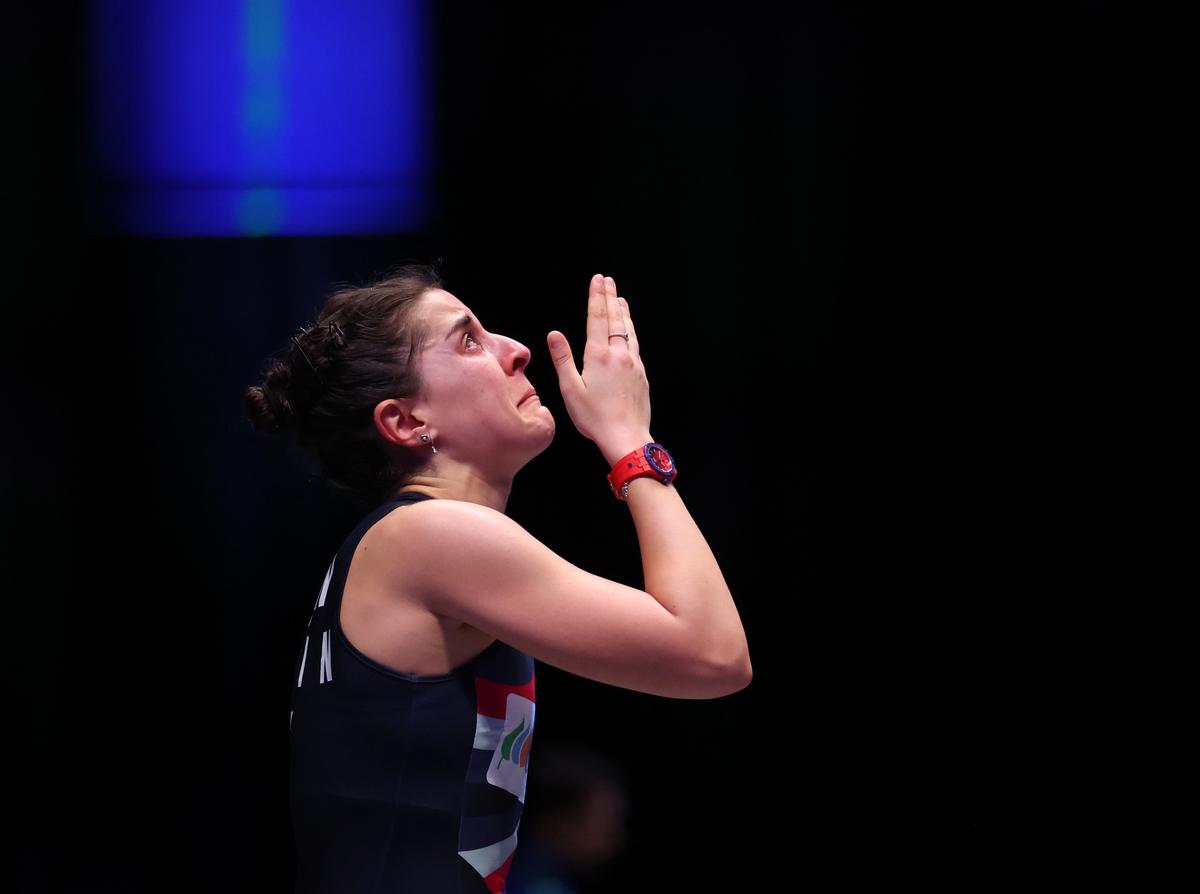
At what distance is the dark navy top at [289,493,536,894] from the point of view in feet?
3.60

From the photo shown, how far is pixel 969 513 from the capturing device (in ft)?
6.86

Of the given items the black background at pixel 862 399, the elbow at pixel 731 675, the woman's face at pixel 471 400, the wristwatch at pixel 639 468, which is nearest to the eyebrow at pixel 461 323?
the woman's face at pixel 471 400

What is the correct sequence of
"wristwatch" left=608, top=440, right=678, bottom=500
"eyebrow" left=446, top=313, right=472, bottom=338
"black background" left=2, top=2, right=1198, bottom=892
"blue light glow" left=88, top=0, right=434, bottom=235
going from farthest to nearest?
"black background" left=2, top=2, right=1198, bottom=892 < "blue light glow" left=88, top=0, right=434, bottom=235 < "eyebrow" left=446, top=313, right=472, bottom=338 < "wristwatch" left=608, top=440, right=678, bottom=500

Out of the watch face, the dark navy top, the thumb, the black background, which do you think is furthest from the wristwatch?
the black background

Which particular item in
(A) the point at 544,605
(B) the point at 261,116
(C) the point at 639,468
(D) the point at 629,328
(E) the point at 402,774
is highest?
(B) the point at 261,116

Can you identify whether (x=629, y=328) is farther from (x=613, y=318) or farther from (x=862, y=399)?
(x=862, y=399)

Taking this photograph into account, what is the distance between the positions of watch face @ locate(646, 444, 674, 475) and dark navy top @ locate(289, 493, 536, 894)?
27cm

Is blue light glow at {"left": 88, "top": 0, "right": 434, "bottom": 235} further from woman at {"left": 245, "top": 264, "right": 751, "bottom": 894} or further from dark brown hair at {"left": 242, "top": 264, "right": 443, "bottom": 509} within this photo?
woman at {"left": 245, "top": 264, "right": 751, "bottom": 894}

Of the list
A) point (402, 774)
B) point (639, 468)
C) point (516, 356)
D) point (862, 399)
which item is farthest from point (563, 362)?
point (862, 399)

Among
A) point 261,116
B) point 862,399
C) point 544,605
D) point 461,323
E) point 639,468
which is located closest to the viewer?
point 544,605

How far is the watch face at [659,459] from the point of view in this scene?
1.21 metres

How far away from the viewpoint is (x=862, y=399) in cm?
210

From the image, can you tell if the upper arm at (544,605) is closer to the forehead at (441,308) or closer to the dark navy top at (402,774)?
the dark navy top at (402,774)

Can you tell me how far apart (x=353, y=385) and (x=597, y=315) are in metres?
0.31
